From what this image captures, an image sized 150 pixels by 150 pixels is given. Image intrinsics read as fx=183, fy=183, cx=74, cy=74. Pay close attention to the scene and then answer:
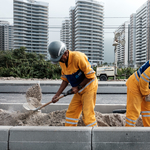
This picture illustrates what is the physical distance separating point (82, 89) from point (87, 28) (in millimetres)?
115697

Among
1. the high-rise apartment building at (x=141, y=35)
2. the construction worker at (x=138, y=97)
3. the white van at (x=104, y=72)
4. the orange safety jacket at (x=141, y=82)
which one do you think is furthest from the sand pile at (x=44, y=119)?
the high-rise apartment building at (x=141, y=35)

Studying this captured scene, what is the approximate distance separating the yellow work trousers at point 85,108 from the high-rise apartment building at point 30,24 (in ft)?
365

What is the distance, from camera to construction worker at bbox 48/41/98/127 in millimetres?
2871

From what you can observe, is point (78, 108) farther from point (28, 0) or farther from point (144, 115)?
point (28, 0)

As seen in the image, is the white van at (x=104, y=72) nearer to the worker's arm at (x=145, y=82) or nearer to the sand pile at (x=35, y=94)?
the sand pile at (x=35, y=94)

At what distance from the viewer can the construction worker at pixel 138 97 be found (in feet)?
9.45

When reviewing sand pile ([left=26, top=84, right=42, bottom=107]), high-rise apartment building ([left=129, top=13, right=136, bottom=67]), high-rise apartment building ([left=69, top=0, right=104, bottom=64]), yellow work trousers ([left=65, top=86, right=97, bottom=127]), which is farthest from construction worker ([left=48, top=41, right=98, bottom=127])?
high-rise apartment building ([left=129, top=13, right=136, bottom=67])

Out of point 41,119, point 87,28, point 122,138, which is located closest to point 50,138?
point 122,138

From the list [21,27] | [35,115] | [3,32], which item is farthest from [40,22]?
[35,115]

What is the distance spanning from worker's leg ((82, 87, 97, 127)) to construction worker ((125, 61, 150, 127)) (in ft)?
1.98

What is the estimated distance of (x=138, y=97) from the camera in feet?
9.82

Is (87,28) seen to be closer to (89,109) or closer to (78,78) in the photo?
(78,78)

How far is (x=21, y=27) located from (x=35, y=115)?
119 m

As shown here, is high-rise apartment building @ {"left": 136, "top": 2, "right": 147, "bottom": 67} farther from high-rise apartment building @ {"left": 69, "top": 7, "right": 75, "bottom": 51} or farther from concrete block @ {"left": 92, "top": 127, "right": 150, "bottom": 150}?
concrete block @ {"left": 92, "top": 127, "right": 150, "bottom": 150}
